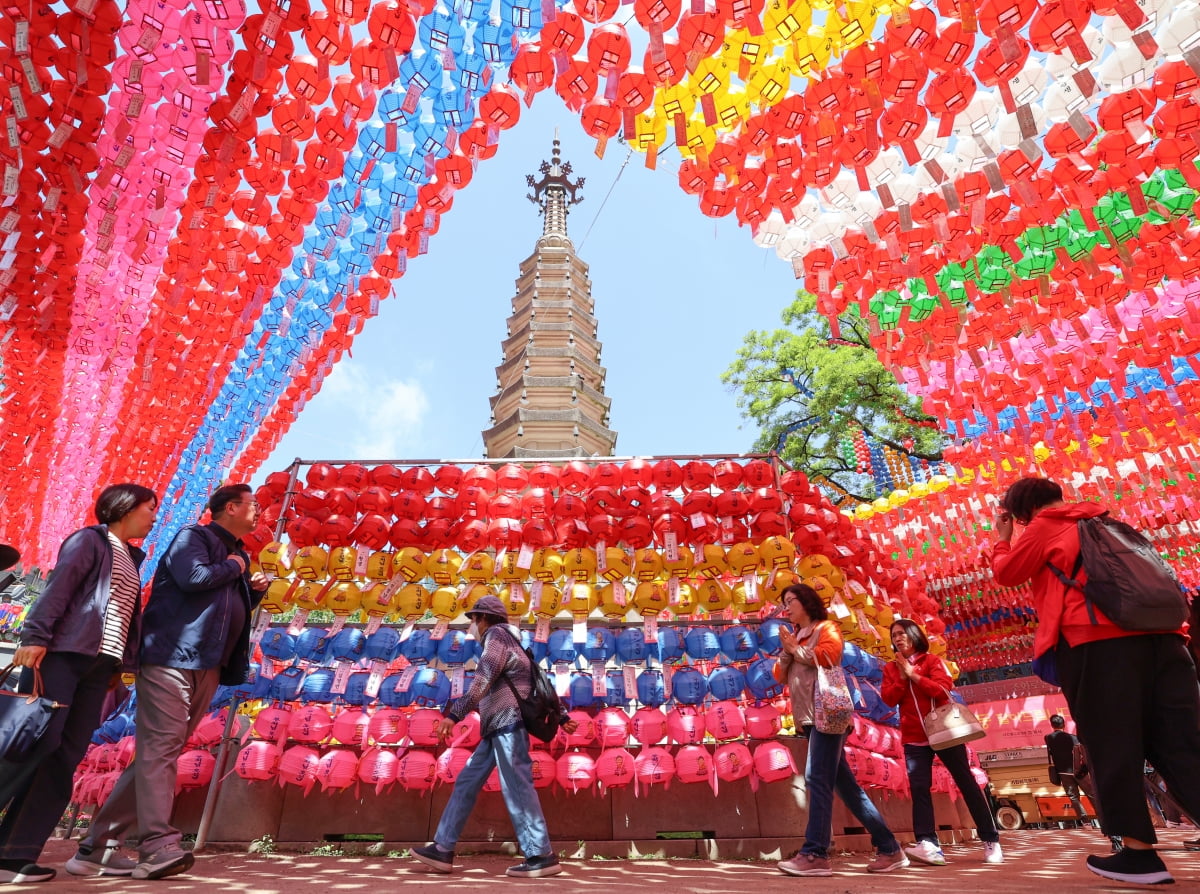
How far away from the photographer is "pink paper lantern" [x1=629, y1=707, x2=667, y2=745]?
4.87m

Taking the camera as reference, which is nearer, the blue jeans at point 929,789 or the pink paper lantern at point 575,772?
the blue jeans at point 929,789

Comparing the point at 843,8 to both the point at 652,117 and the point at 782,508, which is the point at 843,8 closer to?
the point at 652,117

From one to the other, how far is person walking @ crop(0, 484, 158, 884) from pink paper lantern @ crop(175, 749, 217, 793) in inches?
66.0

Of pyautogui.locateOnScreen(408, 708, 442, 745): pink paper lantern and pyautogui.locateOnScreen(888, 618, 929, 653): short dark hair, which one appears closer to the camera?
pyautogui.locateOnScreen(888, 618, 929, 653): short dark hair

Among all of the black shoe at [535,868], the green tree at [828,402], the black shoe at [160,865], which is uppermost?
the green tree at [828,402]

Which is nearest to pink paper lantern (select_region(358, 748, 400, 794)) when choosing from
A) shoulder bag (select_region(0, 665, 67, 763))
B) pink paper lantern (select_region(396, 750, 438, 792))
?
pink paper lantern (select_region(396, 750, 438, 792))

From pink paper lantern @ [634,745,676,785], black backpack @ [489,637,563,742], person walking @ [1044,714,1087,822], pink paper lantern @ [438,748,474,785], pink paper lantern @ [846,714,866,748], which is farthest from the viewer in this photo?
person walking @ [1044,714,1087,822]

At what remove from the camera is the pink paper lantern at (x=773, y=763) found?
15.2 feet

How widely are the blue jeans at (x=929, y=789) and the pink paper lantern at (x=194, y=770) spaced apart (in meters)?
4.42

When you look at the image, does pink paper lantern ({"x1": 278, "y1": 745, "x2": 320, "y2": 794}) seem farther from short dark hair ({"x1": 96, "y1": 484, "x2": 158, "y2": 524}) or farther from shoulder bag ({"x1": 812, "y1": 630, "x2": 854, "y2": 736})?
shoulder bag ({"x1": 812, "y1": 630, "x2": 854, "y2": 736})

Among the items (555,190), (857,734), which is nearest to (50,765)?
(857,734)

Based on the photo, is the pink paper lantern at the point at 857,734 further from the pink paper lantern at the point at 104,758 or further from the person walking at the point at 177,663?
the pink paper lantern at the point at 104,758

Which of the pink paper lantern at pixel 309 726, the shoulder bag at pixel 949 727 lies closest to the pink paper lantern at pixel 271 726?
the pink paper lantern at pixel 309 726

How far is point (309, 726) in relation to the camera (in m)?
4.84
